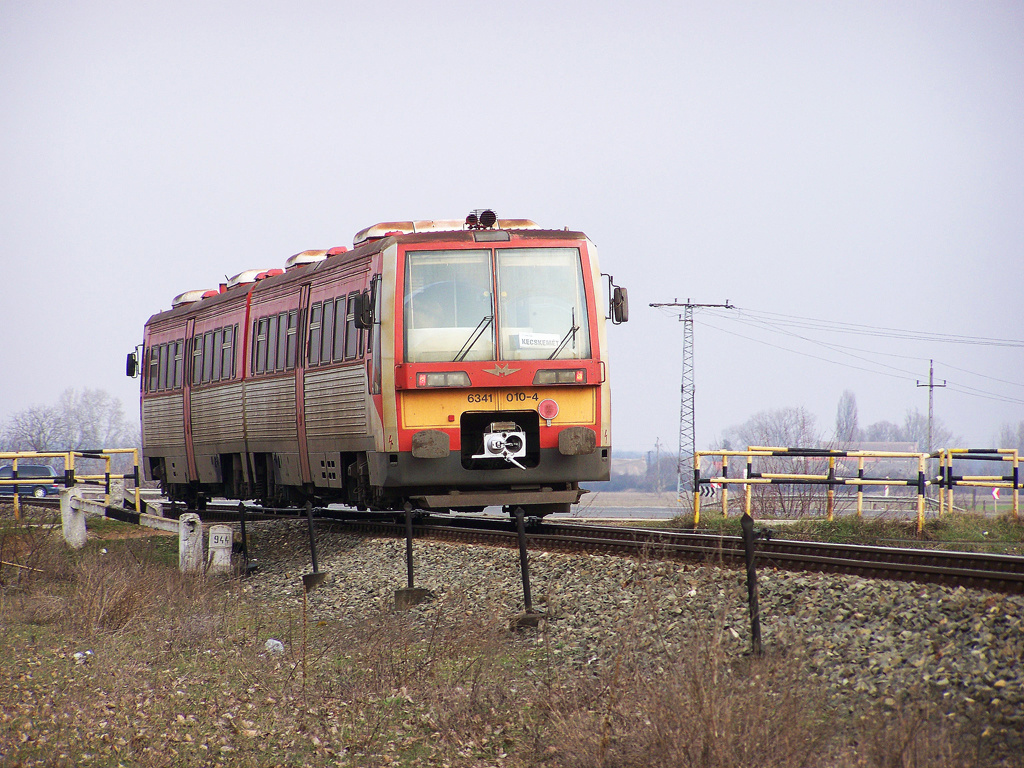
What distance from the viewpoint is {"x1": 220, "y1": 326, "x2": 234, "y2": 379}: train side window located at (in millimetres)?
19625

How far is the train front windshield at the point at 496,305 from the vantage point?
13.6 meters

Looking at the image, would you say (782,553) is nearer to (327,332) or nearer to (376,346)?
(376,346)

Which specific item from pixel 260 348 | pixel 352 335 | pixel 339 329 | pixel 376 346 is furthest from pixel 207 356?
pixel 376 346

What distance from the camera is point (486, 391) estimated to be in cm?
1359

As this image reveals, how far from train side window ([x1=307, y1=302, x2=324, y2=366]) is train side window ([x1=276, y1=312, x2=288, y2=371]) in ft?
3.20

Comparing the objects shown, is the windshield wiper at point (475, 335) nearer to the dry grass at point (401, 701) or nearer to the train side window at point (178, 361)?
the dry grass at point (401, 701)

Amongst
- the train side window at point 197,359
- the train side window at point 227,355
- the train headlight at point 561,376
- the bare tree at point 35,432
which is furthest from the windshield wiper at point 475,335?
the bare tree at point 35,432

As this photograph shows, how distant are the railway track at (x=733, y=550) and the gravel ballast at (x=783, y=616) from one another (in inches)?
8.4

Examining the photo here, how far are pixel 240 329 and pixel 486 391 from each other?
23.3 feet

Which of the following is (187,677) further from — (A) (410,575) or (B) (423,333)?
(B) (423,333)

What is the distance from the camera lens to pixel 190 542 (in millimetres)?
15711

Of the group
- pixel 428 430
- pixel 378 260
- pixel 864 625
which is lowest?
pixel 864 625

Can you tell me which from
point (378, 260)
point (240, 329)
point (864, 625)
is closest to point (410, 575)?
point (378, 260)

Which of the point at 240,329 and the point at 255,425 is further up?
the point at 240,329
